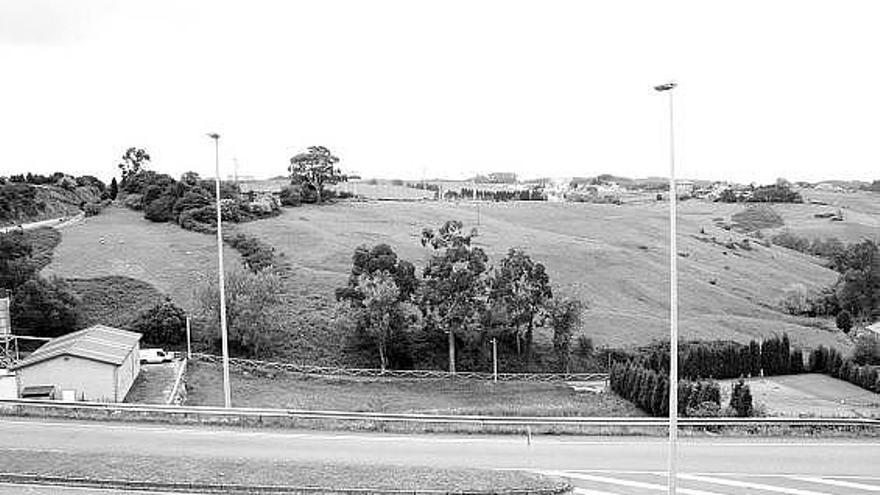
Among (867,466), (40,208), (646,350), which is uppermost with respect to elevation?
(40,208)

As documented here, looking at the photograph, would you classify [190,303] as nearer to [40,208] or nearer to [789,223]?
[40,208]

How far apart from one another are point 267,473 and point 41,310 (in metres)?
29.6

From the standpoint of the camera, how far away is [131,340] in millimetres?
32750

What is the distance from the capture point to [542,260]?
6159 centimetres

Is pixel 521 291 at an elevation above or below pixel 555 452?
above

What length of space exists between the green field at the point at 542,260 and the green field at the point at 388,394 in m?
4.16

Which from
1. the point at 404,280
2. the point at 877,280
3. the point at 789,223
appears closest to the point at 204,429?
the point at 404,280

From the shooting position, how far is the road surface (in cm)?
1568

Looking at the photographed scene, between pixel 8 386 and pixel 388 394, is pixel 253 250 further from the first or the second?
pixel 8 386

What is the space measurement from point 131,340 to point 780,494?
1013 inches

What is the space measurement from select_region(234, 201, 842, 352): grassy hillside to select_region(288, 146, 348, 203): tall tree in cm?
449

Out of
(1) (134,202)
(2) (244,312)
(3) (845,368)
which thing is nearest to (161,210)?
(1) (134,202)

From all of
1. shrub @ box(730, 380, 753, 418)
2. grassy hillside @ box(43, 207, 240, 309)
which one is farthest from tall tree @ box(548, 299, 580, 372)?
grassy hillside @ box(43, 207, 240, 309)

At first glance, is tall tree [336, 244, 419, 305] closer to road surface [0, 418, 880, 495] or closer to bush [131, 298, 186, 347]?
bush [131, 298, 186, 347]
